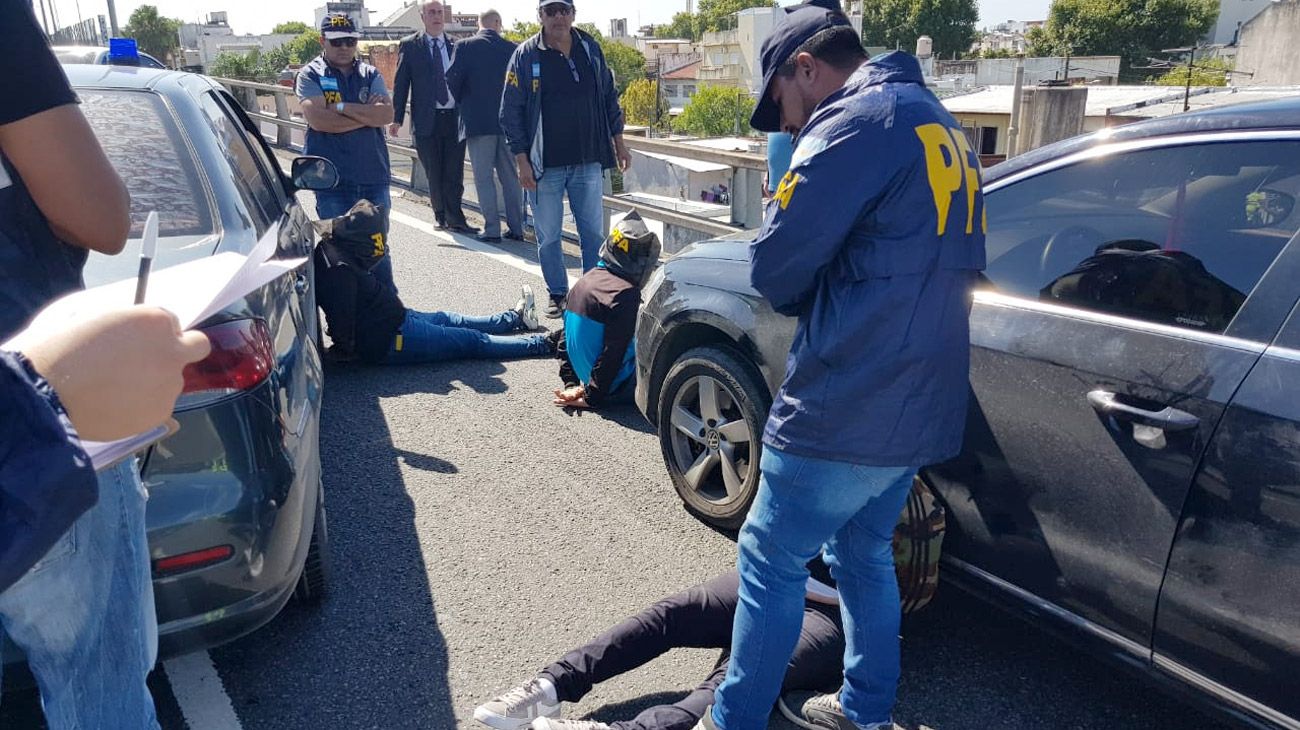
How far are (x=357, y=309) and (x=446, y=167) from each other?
15.3 ft

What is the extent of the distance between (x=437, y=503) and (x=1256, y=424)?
305 centimetres

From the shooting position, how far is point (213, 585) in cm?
246

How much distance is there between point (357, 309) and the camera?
5641mm

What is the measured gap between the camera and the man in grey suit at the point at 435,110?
31.3ft

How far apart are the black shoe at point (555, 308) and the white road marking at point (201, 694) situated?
429cm

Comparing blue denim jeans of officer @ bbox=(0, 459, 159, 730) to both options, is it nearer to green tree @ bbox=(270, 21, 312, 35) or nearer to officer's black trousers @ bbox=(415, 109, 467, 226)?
officer's black trousers @ bbox=(415, 109, 467, 226)

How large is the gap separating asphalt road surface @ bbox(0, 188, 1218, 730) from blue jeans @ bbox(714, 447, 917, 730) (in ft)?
1.23

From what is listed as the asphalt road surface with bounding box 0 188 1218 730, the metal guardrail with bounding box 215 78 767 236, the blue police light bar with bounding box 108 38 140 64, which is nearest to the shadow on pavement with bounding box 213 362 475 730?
the asphalt road surface with bounding box 0 188 1218 730

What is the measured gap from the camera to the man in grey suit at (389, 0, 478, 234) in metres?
9.55

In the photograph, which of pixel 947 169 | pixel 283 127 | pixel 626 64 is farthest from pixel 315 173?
pixel 626 64

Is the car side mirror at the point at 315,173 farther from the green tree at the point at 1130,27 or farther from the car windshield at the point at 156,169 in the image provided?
the green tree at the point at 1130,27

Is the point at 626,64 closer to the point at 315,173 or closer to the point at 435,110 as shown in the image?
the point at 435,110

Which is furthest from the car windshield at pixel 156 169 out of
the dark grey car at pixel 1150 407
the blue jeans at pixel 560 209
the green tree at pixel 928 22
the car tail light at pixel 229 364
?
the green tree at pixel 928 22

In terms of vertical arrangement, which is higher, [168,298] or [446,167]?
[168,298]
